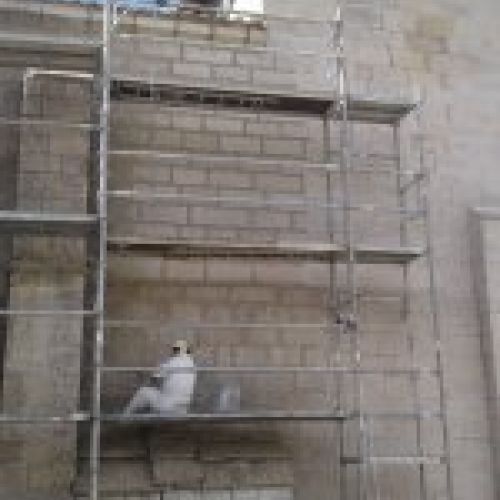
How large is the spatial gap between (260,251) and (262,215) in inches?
25.1

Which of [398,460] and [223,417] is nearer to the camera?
[223,417]

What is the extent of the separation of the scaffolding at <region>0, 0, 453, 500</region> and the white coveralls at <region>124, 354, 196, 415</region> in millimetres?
132

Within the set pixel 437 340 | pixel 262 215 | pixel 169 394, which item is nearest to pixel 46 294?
pixel 169 394

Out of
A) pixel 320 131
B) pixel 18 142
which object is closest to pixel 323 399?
pixel 320 131

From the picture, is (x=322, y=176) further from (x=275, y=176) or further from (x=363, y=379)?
(x=363, y=379)

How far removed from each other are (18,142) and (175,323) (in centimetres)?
180

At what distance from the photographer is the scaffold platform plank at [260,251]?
696cm

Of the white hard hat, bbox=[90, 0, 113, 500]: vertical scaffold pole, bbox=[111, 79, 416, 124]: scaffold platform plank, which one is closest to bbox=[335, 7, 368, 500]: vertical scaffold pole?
bbox=[111, 79, 416, 124]: scaffold platform plank

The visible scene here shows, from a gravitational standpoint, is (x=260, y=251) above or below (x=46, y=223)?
below

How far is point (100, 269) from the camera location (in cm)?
640

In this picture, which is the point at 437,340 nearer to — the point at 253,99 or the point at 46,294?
the point at 253,99

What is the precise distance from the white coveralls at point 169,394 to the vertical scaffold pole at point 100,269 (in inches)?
11.3

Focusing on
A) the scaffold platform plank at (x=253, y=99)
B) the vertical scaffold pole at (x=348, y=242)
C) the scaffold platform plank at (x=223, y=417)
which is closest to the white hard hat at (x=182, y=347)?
the scaffold platform plank at (x=223, y=417)

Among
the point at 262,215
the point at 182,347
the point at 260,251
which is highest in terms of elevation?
the point at 262,215
